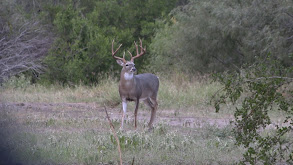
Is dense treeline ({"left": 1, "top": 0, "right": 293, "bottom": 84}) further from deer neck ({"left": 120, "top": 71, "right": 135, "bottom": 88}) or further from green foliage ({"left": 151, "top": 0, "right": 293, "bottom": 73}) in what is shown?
deer neck ({"left": 120, "top": 71, "right": 135, "bottom": 88})

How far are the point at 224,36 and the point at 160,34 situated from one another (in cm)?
567

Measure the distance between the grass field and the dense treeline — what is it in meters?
2.33

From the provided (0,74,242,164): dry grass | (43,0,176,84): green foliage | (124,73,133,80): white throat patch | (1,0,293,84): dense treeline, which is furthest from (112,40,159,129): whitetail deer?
(43,0,176,84): green foliage

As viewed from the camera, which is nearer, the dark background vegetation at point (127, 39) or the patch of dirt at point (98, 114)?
the patch of dirt at point (98, 114)

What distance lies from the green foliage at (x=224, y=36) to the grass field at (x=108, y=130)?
223 cm

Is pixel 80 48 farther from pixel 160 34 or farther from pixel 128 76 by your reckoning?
pixel 128 76

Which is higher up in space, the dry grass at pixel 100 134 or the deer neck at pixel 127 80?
the deer neck at pixel 127 80

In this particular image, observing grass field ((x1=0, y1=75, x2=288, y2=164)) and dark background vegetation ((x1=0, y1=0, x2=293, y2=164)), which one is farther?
dark background vegetation ((x1=0, y1=0, x2=293, y2=164))

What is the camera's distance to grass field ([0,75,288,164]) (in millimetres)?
5477

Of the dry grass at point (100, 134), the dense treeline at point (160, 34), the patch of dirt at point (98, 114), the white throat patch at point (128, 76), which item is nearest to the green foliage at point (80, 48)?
the dense treeline at point (160, 34)

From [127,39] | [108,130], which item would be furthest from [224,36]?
[108,130]

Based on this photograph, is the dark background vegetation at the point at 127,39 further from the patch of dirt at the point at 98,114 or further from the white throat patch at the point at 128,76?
the white throat patch at the point at 128,76

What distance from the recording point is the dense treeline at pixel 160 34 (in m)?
16.7

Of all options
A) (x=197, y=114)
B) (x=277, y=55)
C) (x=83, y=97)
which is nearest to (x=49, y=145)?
(x=197, y=114)
